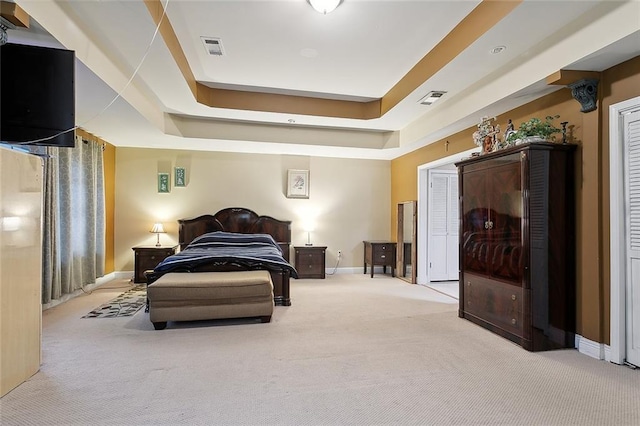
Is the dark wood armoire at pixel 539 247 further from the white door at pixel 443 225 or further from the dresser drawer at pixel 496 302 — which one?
the white door at pixel 443 225

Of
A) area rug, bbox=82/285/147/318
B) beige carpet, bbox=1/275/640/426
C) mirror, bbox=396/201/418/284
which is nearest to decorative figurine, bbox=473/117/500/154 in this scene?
beige carpet, bbox=1/275/640/426

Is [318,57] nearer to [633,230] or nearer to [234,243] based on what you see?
[234,243]

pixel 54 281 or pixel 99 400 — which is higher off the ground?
pixel 54 281

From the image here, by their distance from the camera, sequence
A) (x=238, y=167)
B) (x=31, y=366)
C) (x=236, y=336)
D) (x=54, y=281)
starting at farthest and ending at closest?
(x=238, y=167) → (x=54, y=281) → (x=236, y=336) → (x=31, y=366)

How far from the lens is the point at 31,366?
7.39 ft

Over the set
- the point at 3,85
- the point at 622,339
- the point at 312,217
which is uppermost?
the point at 3,85

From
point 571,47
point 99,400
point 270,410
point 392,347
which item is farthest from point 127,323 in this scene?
point 571,47

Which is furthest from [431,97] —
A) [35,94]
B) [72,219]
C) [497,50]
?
[72,219]

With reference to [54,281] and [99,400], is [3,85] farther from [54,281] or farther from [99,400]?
[54,281]

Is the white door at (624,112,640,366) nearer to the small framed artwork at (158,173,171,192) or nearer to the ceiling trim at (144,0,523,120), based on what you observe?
the ceiling trim at (144,0,523,120)

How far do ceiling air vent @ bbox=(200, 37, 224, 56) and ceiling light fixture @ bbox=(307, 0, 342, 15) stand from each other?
1082 mm

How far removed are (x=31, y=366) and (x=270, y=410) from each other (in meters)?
1.72

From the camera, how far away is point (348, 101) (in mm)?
4945

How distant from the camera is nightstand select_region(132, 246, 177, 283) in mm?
5367
